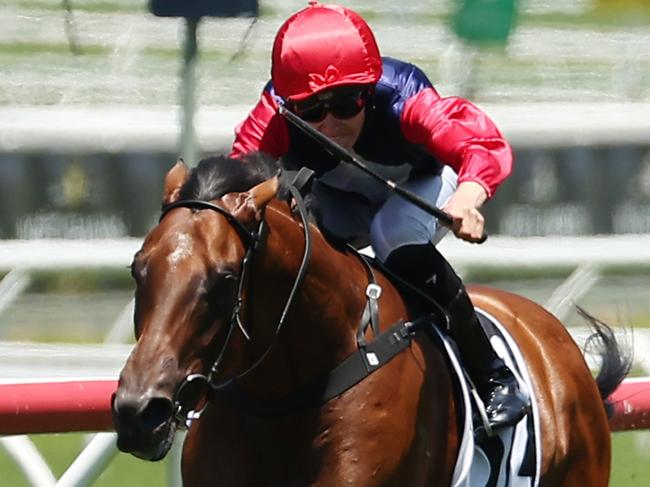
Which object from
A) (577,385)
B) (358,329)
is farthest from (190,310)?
(577,385)

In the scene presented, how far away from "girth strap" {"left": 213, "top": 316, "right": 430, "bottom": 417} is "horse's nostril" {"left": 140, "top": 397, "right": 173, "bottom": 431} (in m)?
0.32

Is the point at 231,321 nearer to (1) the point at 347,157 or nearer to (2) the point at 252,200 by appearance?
(2) the point at 252,200

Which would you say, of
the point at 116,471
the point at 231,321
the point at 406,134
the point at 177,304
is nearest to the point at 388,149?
the point at 406,134

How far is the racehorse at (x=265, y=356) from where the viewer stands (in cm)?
267

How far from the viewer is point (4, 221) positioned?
9906 mm

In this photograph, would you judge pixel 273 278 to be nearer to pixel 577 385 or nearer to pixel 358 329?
pixel 358 329

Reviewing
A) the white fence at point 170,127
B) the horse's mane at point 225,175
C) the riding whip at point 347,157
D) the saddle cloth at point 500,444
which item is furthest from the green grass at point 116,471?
the white fence at point 170,127

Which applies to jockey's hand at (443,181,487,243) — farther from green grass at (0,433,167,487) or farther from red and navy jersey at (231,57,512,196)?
green grass at (0,433,167,487)

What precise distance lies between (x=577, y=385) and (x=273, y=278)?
1.24m

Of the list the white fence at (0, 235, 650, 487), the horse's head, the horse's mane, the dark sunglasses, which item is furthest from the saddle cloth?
the white fence at (0, 235, 650, 487)

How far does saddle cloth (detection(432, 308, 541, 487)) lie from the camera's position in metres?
3.31

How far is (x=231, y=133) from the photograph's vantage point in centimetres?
933

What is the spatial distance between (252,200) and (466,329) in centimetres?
75

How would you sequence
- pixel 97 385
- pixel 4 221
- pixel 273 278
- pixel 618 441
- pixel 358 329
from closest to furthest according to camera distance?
pixel 273 278 → pixel 358 329 → pixel 97 385 → pixel 618 441 → pixel 4 221
